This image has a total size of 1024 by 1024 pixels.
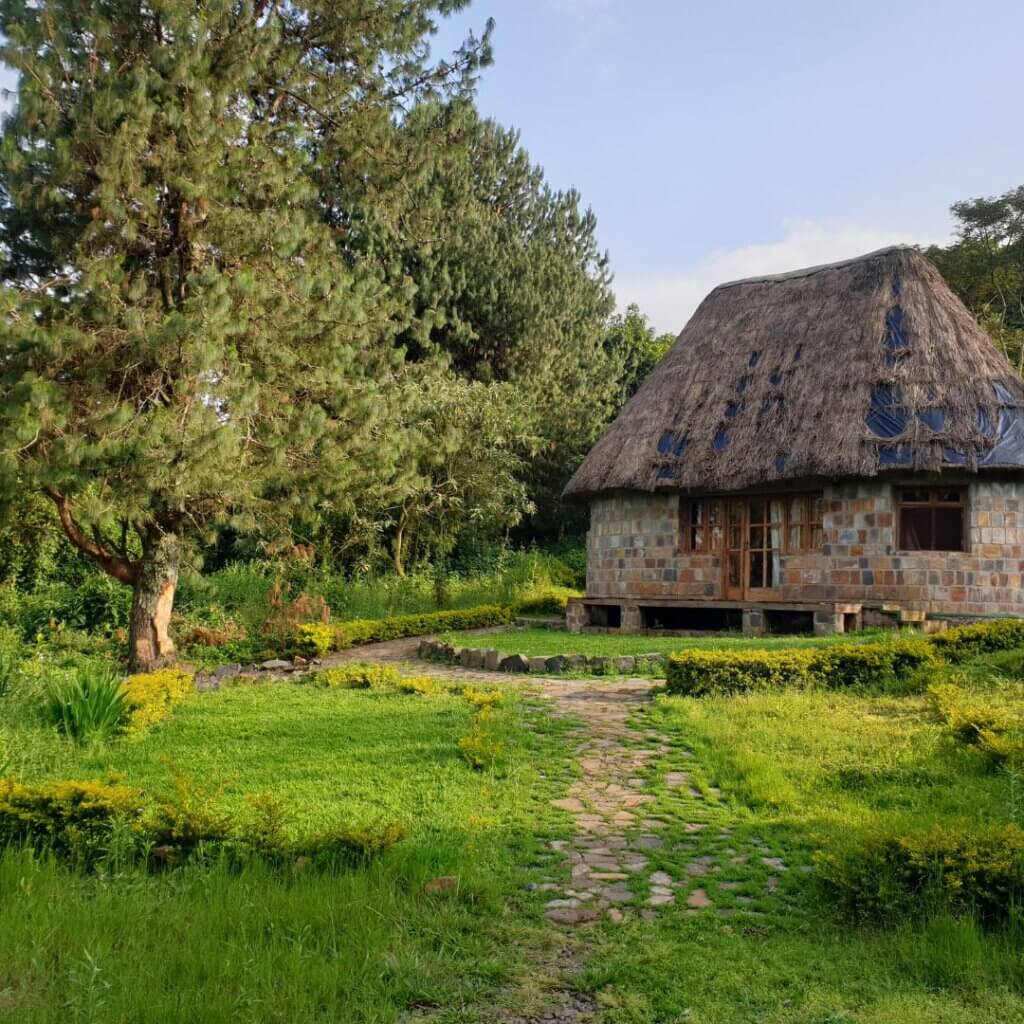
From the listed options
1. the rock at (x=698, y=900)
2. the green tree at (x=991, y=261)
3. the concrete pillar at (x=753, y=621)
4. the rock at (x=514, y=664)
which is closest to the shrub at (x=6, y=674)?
the rock at (x=514, y=664)

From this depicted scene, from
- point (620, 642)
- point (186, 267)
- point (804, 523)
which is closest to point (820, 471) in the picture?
point (804, 523)

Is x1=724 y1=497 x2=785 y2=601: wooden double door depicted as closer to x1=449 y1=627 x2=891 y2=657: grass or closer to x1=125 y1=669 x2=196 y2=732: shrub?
x1=449 y1=627 x2=891 y2=657: grass

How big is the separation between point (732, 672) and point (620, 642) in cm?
469

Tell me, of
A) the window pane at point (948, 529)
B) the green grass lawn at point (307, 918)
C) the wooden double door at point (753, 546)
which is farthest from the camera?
the wooden double door at point (753, 546)

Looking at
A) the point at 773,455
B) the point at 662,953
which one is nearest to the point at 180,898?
the point at 662,953

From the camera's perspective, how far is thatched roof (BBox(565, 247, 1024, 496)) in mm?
14984

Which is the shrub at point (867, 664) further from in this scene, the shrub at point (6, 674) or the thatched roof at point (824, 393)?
the shrub at point (6, 674)

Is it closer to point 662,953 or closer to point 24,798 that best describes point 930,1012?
point 662,953

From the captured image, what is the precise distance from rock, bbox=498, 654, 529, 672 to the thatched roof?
5.59 meters

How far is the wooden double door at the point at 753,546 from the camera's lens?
16578 mm

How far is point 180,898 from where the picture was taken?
428cm

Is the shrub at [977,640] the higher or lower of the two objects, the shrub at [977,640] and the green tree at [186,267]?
the lower

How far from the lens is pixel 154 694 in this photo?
30.1ft

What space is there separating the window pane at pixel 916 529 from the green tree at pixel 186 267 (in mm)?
8614
